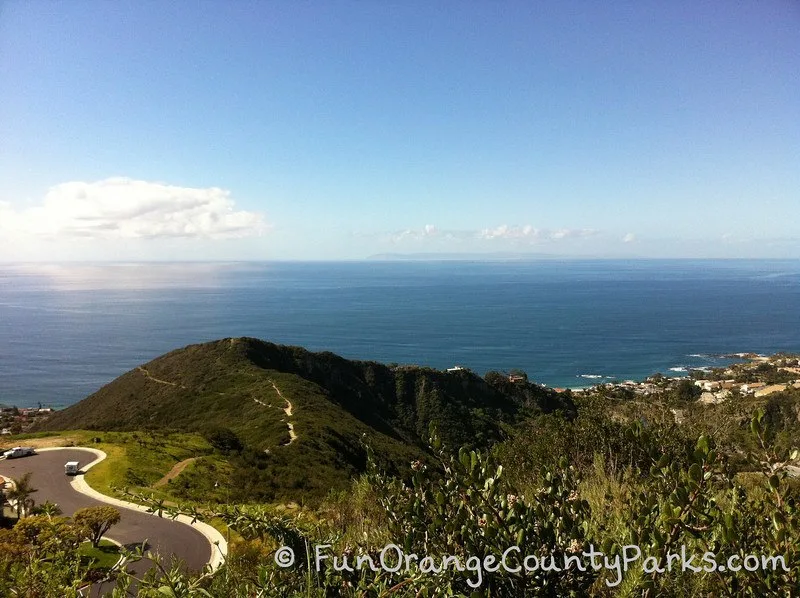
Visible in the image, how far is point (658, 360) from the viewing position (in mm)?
104875

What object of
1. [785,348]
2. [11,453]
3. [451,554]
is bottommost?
[785,348]

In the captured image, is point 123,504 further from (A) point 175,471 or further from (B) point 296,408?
(B) point 296,408

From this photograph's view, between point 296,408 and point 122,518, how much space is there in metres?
28.0

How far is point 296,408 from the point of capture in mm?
48031

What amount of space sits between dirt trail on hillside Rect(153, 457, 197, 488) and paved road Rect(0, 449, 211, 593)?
405 cm

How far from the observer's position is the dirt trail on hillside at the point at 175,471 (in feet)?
87.3

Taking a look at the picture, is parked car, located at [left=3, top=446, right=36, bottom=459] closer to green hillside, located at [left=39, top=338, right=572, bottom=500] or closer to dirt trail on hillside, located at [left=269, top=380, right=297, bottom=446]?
green hillside, located at [left=39, top=338, right=572, bottom=500]

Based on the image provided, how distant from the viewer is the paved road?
54.4ft

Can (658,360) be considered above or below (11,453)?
below

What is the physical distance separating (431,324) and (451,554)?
5908 inches

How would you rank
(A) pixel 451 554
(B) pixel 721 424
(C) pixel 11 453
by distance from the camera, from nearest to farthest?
(A) pixel 451 554
(B) pixel 721 424
(C) pixel 11 453

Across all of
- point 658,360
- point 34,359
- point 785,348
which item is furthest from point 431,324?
point 34,359

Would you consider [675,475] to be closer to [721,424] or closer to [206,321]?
[721,424]

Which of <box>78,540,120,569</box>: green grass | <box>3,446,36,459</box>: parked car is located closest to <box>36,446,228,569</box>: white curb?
<box>3,446,36,459</box>: parked car
